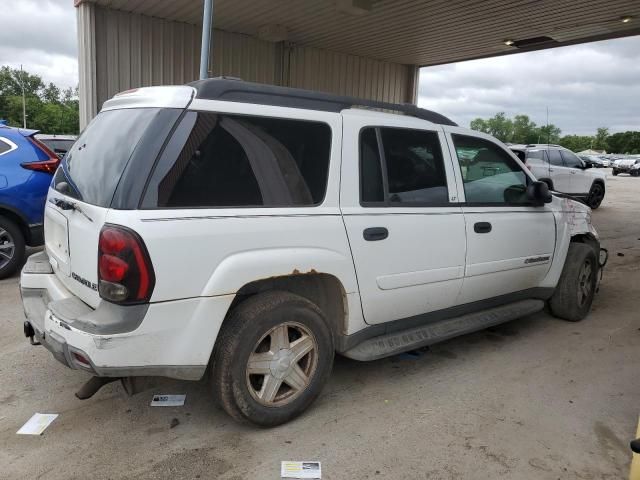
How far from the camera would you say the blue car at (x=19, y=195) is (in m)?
6.06

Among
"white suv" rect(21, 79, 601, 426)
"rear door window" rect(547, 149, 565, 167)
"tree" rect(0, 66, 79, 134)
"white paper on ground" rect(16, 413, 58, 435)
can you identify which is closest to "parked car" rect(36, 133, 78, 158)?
"white suv" rect(21, 79, 601, 426)

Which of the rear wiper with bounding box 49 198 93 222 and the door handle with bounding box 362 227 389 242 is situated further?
the door handle with bounding box 362 227 389 242

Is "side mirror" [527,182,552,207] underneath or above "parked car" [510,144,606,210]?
underneath

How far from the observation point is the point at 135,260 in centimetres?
248

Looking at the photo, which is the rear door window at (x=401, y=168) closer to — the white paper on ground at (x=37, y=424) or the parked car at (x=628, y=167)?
the white paper on ground at (x=37, y=424)

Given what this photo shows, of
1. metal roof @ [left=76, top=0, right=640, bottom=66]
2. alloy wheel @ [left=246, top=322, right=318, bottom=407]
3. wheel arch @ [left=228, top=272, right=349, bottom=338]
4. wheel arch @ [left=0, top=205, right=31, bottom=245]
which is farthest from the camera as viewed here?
metal roof @ [left=76, top=0, right=640, bottom=66]

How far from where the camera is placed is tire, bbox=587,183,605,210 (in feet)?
51.1

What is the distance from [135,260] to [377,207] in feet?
5.07

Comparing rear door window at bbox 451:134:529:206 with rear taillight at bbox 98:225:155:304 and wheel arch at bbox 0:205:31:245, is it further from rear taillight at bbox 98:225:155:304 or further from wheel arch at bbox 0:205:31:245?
wheel arch at bbox 0:205:31:245

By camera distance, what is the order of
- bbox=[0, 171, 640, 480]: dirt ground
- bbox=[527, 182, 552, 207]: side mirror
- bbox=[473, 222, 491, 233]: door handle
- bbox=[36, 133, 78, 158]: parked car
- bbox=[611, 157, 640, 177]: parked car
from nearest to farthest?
bbox=[0, 171, 640, 480]: dirt ground
bbox=[473, 222, 491, 233]: door handle
bbox=[527, 182, 552, 207]: side mirror
bbox=[36, 133, 78, 158]: parked car
bbox=[611, 157, 640, 177]: parked car

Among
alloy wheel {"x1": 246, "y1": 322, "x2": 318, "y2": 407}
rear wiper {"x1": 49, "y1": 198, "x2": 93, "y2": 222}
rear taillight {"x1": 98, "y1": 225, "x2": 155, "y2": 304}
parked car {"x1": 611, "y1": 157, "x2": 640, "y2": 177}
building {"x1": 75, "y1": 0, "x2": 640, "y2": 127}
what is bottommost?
alloy wheel {"x1": 246, "y1": 322, "x2": 318, "y2": 407}

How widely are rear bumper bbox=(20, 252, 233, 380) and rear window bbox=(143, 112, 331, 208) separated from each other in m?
0.53

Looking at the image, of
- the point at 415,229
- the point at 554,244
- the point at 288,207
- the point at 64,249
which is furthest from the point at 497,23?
the point at 64,249

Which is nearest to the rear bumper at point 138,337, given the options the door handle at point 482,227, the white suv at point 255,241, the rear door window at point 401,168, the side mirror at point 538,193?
the white suv at point 255,241
